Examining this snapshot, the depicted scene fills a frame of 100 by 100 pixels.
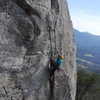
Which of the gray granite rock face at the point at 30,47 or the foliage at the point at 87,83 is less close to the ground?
the gray granite rock face at the point at 30,47

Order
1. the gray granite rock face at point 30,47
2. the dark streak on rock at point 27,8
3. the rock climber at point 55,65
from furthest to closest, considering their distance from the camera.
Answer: the rock climber at point 55,65 → the dark streak on rock at point 27,8 → the gray granite rock face at point 30,47

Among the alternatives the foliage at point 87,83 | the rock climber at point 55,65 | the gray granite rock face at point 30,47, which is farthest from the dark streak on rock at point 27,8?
the foliage at point 87,83

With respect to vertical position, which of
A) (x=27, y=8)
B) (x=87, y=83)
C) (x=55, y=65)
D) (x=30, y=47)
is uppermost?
(x=27, y=8)

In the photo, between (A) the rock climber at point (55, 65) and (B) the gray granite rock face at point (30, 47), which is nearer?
(B) the gray granite rock face at point (30, 47)

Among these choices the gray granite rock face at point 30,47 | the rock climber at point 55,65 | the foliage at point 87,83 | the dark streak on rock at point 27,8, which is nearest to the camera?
the gray granite rock face at point 30,47

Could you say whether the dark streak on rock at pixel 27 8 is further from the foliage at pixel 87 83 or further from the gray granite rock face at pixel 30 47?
the foliage at pixel 87 83

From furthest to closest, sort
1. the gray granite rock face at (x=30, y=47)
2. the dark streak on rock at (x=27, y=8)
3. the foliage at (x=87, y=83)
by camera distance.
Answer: the foliage at (x=87, y=83)
the dark streak on rock at (x=27, y=8)
the gray granite rock face at (x=30, y=47)

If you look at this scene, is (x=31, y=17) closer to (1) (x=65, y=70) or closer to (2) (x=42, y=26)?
(2) (x=42, y=26)

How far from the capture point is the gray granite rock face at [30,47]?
34.9 ft

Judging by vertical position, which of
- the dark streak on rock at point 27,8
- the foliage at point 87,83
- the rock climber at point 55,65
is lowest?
the foliage at point 87,83

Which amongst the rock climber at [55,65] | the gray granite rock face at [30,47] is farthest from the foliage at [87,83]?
the rock climber at [55,65]

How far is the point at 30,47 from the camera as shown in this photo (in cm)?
1186

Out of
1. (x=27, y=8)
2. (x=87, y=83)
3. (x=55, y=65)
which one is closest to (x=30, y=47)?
(x=55, y=65)

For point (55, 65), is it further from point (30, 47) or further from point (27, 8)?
point (27, 8)
